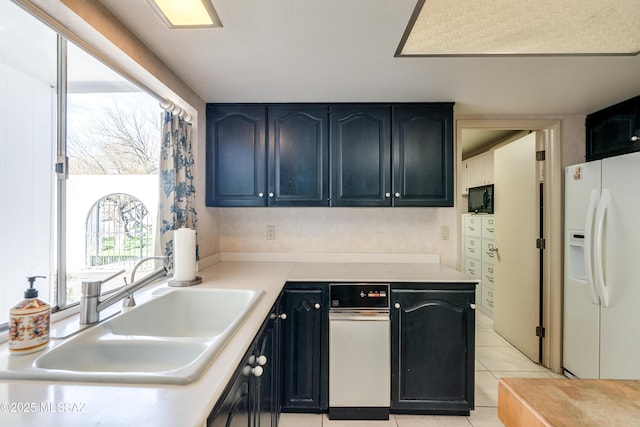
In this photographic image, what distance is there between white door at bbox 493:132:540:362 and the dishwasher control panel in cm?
167

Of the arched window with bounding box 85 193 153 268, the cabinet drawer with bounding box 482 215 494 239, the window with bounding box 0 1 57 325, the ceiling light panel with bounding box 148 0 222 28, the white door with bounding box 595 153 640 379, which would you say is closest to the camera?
the window with bounding box 0 1 57 325

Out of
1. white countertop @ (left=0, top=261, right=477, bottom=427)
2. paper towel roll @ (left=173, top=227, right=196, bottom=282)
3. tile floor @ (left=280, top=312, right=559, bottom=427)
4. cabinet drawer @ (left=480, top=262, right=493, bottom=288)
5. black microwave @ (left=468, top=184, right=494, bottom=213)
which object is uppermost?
black microwave @ (left=468, top=184, right=494, bottom=213)

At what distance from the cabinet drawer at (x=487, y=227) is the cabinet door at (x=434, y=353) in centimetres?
205

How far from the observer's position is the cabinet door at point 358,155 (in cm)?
223

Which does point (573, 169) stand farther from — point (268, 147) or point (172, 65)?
point (172, 65)

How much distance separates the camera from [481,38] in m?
1.42

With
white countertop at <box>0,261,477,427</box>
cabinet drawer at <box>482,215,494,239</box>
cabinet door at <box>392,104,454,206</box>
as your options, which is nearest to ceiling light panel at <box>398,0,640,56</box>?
cabinet door at <box>392,104,454,206</box>

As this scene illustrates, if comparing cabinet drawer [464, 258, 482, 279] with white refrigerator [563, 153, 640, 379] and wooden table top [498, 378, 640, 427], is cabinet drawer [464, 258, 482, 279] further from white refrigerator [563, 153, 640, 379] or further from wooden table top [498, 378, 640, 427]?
wooden table top [498, 378, 640, 427]

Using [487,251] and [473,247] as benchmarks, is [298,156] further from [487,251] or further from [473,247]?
[473,247]

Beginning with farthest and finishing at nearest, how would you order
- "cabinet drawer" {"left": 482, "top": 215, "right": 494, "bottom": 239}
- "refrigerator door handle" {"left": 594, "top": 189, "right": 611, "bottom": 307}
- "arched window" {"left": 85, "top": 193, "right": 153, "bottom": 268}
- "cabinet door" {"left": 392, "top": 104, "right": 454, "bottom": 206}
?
1. "cabinet drawer" {"left": 482, "top": 215, "right": 494, "bottom": 239}
2. "cabinet door" {"left": 392, "top": 104, "right": 454, "bottom": 206}
3. "refrigerator door handle" {"left": 594, "top": 189, "right": 611, "bottom": 307}
4. "arched window" {"left": 85, "top": 193, "right": 153, "bottom": 268}

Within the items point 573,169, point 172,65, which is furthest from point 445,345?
point 172,65

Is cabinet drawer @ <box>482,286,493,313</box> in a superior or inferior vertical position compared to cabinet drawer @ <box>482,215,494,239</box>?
inferior

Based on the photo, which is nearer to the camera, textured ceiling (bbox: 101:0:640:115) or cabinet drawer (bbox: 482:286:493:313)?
textured ceiling (bbox: 101:0:640:115)

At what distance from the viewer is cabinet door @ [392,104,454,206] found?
222cm
